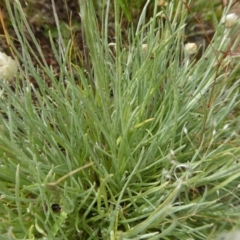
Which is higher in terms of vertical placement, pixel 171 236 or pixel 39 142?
pixel 39 142

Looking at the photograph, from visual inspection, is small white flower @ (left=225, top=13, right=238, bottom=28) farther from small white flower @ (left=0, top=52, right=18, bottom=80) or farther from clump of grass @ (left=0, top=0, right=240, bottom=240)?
small white flower @ (left=0, top=52, right=18, bottom=80)

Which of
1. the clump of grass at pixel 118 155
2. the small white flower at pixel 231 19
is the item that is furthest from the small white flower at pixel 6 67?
the small white flower at pixel 231 19

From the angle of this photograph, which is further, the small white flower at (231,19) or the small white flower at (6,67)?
the small white flower at (231,19)

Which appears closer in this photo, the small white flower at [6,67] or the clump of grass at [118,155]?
the small white flower at [6,67]

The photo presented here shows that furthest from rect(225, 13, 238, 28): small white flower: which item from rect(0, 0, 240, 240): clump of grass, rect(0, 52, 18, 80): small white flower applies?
rect(0, 52, 18, 80): small white flower

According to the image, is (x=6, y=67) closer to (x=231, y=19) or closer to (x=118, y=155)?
(x=118, y=155)

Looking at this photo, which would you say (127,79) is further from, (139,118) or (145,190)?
(145,190)

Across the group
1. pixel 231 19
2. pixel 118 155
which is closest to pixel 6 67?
pixel 118 155

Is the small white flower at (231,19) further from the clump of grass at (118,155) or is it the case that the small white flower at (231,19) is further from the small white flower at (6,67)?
the small white flower at (6,67)

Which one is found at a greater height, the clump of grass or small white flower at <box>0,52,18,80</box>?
small white flower at <box>0,52,18,80</box>

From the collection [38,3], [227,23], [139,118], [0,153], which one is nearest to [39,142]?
[0,153]

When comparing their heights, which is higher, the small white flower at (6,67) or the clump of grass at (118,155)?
the small white flower at (6,67)
